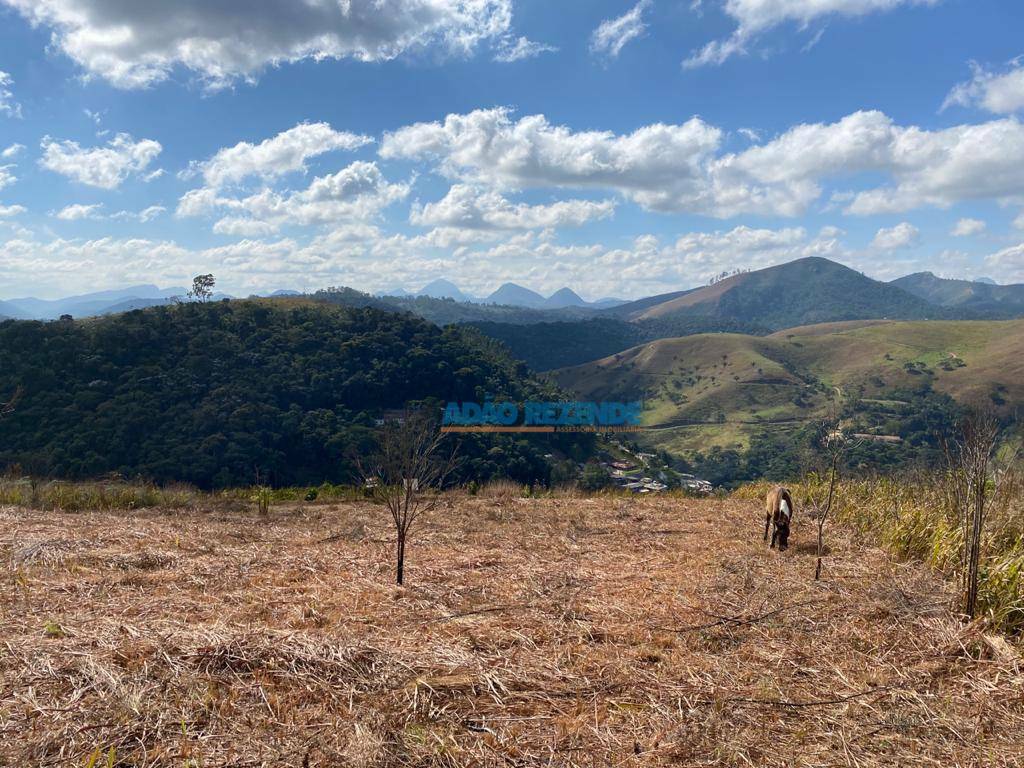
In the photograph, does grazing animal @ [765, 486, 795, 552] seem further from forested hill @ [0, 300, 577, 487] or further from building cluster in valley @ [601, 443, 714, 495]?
building cluster in valley @ [601, 443, 714, 495]

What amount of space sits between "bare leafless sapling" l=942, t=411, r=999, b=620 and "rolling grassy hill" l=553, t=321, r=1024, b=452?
88602mm

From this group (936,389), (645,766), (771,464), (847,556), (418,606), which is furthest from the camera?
(936,389)

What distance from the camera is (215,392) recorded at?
45531 millimetres

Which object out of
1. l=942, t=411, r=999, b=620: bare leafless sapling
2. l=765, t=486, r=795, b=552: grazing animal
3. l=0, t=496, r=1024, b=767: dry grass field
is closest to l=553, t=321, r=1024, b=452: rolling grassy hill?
l=765, t=486, r=795, b=552: grazing animal

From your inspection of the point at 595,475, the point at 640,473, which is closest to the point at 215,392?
the point at 595,475

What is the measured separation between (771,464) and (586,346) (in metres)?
118

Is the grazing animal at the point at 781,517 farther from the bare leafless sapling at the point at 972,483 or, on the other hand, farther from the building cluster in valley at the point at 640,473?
the building cluster in valley at the point at 640,473

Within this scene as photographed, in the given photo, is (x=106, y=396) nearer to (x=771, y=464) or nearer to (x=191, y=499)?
(x=191, y=499)

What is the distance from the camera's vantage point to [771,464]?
245 feet

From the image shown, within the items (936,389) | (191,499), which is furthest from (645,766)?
(936,389)

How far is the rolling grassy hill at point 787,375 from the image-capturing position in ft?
322

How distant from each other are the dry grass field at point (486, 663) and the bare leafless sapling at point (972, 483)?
1.08 feet

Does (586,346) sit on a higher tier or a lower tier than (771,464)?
higher

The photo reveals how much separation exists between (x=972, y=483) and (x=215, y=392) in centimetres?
4928
